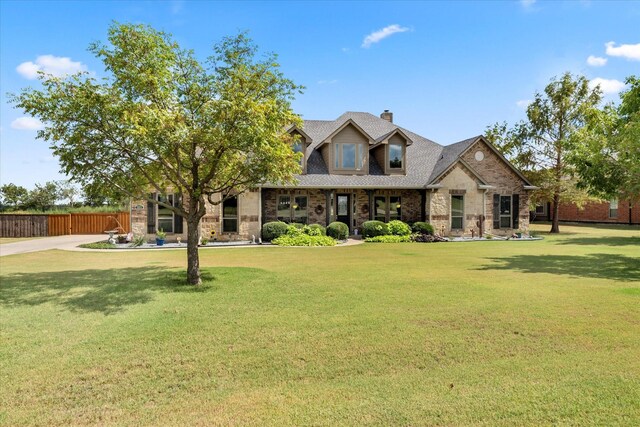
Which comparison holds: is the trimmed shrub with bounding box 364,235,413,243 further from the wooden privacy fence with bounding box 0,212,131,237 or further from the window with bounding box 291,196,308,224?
the wooden privacy fence with bounding box 0,212,131,237

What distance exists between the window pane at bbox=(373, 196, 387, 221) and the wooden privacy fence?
17286mm

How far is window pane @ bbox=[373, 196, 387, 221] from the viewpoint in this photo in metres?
24.3

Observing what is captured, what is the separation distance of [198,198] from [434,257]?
9.28 meters

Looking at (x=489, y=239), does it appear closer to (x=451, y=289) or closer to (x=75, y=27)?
(x=451, y=289)

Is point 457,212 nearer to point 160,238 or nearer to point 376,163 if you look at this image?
point 376,163

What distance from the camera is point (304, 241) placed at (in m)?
19.7

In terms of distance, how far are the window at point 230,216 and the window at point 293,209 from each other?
2562 mm

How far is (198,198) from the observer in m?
10.0

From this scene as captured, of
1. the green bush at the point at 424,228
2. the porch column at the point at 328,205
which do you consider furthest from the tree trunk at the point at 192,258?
the green bush at the point at 424,228

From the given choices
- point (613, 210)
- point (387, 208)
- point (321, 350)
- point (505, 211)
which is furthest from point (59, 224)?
point (613, 210)

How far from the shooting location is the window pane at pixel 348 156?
24094 mm

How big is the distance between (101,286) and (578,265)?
47.2 feet

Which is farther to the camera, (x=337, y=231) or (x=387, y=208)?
(x=387, y=208)

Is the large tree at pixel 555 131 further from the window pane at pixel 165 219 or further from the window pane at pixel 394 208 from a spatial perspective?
the window pane at pixel 165 219
